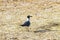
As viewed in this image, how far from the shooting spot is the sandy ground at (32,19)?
12.0 metres

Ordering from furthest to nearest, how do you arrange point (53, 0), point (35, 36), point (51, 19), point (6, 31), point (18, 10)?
point (53, 0), point (18, 10), point (51, 19), point (6, 31), point (35, 36)

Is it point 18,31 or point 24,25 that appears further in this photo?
point 24,25

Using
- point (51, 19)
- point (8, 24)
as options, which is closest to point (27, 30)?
point (8, 24)

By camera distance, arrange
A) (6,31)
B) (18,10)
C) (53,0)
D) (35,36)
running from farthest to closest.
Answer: (53,0)
(18,10)
(6,31)
(35,36)

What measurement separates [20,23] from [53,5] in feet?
19.4

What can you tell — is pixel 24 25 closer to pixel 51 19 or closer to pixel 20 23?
pixel 20 23

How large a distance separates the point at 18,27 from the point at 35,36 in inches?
67.2

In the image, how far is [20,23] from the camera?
14.5m

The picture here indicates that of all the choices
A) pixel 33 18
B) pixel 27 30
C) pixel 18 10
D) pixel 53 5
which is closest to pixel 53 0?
pixel 53 5

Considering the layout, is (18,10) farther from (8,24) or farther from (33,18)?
(8,24)

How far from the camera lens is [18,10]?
18859 millimetres

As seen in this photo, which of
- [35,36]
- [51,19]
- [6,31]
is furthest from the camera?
[51,19]

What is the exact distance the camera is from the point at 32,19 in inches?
617

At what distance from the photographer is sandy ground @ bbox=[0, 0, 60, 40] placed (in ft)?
39.5
